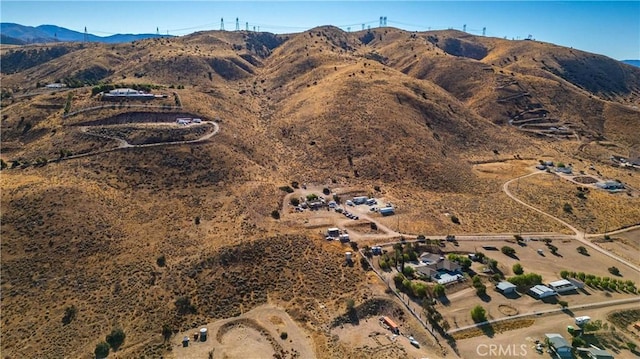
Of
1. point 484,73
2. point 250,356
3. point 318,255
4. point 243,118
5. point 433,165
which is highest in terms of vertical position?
point 484,73

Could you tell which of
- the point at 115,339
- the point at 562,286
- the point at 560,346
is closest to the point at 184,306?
the point at 115,339

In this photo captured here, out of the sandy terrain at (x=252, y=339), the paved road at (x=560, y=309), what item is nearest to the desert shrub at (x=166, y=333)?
the sandy terrain at (x=252, y=339)

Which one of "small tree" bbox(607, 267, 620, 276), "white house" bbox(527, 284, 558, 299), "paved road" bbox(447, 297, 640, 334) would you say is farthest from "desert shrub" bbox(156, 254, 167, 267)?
"small tree" bbox(607, 267, 620, 276)

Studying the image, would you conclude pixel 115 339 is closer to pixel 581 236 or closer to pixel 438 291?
pixel 438 291

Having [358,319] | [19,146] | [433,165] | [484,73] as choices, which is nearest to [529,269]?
[358,319]

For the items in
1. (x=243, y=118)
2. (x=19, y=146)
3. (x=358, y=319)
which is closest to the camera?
(x=358, y=319)

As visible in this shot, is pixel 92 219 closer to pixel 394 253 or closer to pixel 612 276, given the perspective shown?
pixel 394 253

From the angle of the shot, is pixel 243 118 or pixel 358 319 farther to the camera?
pixel 243 118

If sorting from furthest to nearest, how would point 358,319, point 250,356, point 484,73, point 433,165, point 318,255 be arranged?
point 484,73 → point 433,165 → point 318,255 → point 358,319 → point 250,356
